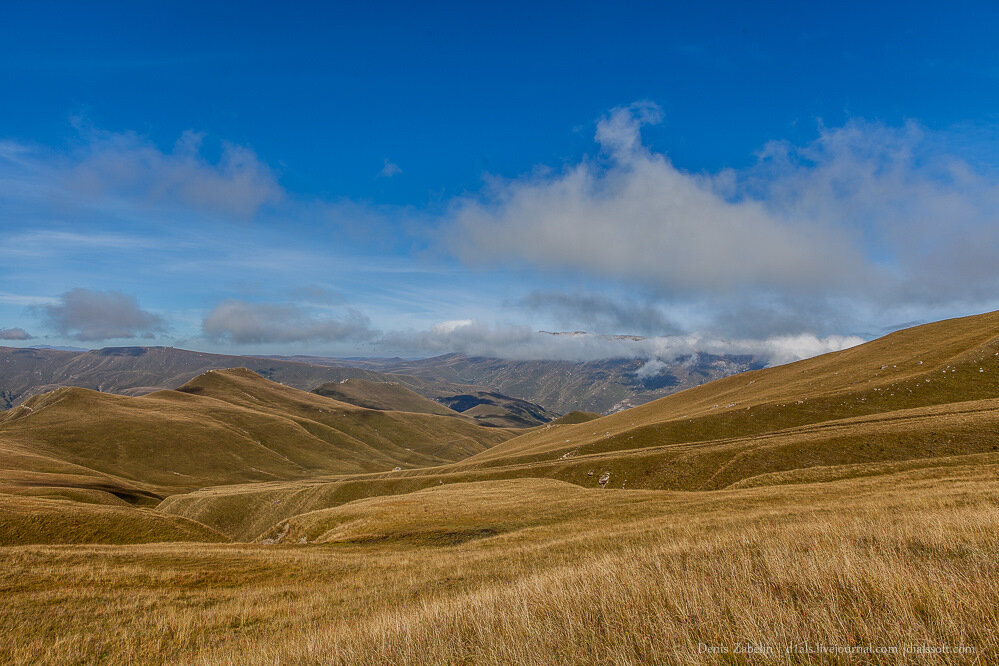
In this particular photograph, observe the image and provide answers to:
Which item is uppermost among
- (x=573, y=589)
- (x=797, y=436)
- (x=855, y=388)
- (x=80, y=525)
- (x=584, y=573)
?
(x=573, y=589)

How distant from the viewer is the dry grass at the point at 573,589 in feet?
21.5

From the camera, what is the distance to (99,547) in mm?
29625

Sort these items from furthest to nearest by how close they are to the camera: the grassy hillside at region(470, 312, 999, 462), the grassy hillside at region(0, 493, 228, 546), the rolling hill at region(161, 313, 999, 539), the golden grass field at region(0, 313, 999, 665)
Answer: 1. the grassy hillside at region(470, 312, 999, 462)
2. the rolling hill at region(161, 313, 999, 539)
3. the grassy hillside at region(0, 493, 228, 546)
4. the golden grass field at region(0, 313, 999, 665)

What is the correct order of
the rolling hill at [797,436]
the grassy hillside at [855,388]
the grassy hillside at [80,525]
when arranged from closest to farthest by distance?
the grassy hillside at [80,525]
the rolling hill at [797,436]
the grassy hillside at [855,388]

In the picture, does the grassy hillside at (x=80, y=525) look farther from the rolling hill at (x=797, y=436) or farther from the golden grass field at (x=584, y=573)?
the rolling hill at (x=797, y=436)

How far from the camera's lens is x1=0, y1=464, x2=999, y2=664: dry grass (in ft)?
21.5

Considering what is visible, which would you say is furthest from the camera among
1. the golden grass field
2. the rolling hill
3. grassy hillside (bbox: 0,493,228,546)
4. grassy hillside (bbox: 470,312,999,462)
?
grassy hillside (bbox: 470,312,999,462)

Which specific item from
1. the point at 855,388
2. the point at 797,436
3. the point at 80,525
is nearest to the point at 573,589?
the point at 80,525

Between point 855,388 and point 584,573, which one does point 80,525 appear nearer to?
point 584,573

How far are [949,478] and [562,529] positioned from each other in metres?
24.7

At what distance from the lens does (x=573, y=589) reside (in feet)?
32.1

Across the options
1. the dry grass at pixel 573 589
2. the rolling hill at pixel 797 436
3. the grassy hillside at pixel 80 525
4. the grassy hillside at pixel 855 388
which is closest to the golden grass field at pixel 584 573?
A: the dry grass at pixel 573 589

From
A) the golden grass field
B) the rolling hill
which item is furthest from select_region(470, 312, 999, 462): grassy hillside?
the golden grass field

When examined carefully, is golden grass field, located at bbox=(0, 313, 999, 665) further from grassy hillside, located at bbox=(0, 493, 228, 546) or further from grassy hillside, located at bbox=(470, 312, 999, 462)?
grassy hillside, located at bbox=(470, 312, 999, 462)
